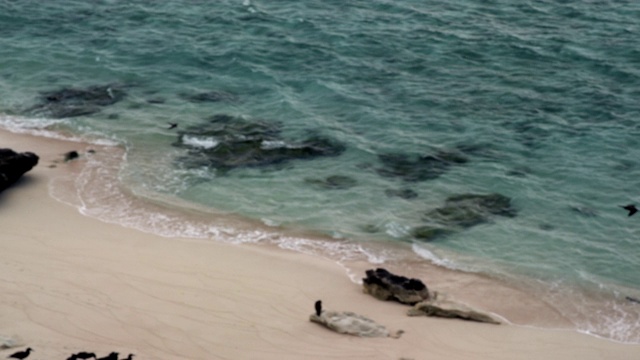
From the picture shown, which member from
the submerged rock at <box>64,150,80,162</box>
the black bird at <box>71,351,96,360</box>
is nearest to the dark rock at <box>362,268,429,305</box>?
the black bird at <box>71,351,96,360</box>

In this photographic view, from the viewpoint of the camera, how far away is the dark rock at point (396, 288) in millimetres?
19812

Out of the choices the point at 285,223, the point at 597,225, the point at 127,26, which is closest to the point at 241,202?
the point at 285,223

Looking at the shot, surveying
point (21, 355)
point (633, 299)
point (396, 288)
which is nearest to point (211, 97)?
point (396, 288)

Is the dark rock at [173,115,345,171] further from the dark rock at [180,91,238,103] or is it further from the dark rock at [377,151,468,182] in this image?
the dark rock at [180,91,238,103]

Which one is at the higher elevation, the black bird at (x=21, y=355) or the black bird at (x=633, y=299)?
the black bird at (x=21, y=355)

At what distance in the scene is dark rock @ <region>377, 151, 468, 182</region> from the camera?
2639 cm

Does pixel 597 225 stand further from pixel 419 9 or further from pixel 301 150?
pixel 419 9

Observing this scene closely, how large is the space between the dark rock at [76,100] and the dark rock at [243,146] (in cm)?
388

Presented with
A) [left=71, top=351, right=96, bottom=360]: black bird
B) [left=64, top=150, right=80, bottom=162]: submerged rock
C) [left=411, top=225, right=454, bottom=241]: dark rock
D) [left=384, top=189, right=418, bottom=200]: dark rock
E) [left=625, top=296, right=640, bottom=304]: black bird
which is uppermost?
[left=71, top=351, right=96, bottom=360]: black bird

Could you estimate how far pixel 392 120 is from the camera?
98.0 ft

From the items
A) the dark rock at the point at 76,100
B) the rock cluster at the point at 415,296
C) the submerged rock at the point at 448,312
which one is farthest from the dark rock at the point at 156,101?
the submerged rock at the point at 448,312

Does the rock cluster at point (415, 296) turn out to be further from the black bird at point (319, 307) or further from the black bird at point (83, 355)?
the black bird at point (83, 355)

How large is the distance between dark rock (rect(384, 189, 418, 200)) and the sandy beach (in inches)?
155

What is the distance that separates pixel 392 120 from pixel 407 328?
12.1 metres
